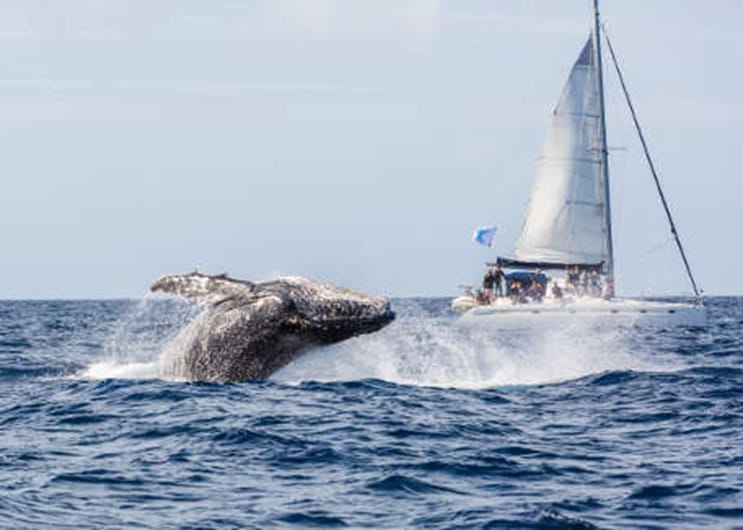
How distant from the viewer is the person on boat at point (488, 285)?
2098 inches

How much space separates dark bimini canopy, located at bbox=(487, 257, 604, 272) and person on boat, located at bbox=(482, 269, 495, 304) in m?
1.56

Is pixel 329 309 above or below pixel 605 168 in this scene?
below

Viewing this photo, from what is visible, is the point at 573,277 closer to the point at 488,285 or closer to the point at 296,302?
the point at 488,285

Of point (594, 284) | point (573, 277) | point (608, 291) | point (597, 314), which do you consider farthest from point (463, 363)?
point (594, 284)

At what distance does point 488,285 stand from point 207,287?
39.9 metres

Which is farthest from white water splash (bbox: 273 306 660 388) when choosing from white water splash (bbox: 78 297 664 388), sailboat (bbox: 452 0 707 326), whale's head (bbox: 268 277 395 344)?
sailboat (bbox: 452 0 707 326)

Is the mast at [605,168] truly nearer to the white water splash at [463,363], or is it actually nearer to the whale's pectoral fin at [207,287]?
the white water splash at [463,363]

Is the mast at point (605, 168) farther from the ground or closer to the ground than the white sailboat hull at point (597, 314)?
farther from the ground

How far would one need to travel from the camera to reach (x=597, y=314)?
49125mm

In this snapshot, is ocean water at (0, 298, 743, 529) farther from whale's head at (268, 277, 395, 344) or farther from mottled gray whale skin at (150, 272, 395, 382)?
whale's head at (268, 277, 395, 344)

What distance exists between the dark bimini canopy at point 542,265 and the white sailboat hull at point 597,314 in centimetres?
228

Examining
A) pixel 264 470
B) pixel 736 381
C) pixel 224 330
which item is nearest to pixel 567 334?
pixel 736 381

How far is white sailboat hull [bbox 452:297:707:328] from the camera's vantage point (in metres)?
48.7

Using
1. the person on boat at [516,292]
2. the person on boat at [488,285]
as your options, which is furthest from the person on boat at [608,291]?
the person on boat at [488,285]
